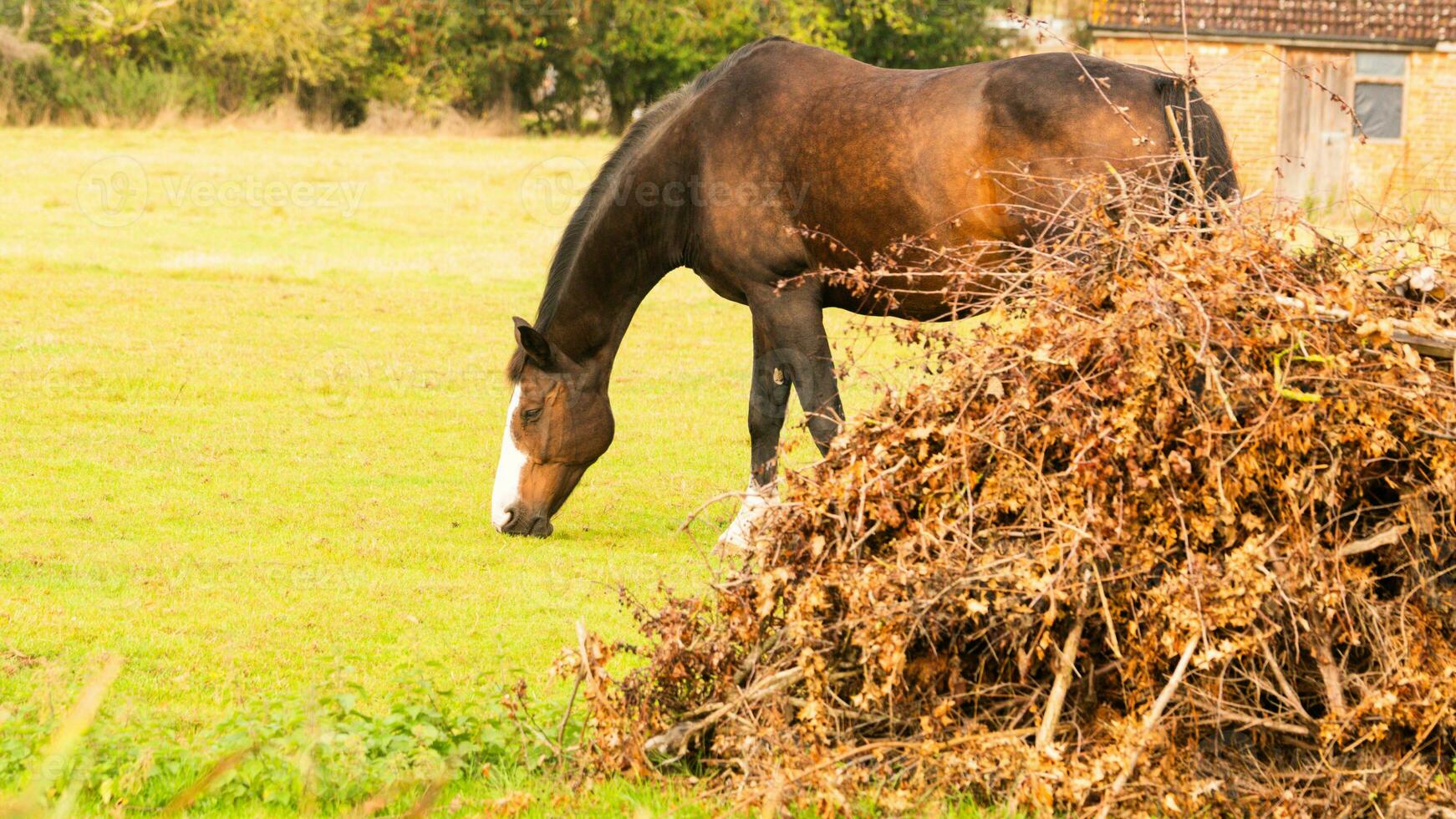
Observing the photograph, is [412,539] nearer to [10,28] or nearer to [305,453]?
[305,453]

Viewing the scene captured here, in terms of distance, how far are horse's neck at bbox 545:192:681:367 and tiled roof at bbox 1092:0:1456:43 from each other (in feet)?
67.1

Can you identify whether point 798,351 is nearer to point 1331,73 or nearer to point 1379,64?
point 1331,73

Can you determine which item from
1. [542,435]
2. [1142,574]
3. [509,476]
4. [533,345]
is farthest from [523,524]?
[1142,574]

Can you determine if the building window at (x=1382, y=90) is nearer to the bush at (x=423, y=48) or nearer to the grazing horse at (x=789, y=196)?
the bush at (x=423, y=48)

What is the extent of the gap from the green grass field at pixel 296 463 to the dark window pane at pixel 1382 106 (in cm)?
1460

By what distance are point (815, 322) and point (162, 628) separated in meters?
3.43

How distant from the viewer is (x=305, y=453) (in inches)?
403

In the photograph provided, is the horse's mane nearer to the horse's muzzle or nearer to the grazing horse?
the grazing horse

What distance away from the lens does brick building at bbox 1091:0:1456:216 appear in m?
27.0

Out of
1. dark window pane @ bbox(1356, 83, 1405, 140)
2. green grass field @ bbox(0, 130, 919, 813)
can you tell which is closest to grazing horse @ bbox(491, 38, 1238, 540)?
green grass field @ bbox(0, 130, 919, 813)

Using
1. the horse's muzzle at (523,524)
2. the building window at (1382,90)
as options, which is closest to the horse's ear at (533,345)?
the horse's muzzle at (523,524)

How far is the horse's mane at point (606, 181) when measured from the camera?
27.0ft

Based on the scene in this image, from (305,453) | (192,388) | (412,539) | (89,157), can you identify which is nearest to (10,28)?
(89,157)

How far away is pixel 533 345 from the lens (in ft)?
26.4
